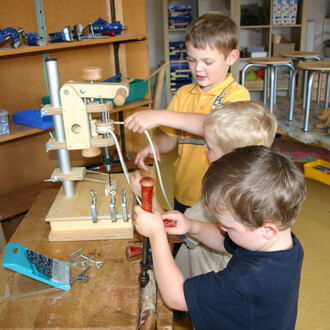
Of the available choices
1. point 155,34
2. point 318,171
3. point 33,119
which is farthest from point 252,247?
point 155,34

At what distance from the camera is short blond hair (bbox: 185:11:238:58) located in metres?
1.42

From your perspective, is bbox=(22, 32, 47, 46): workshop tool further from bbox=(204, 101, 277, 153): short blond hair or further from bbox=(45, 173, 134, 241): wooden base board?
bbox=(204, 101, 277, 153): short blond hair

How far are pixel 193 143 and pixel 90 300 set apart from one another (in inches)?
33.2

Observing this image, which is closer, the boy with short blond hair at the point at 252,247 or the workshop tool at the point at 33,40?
the boy with short blond hair at the point at 252,247

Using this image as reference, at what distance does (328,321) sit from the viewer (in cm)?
184

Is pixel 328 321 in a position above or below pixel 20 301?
below

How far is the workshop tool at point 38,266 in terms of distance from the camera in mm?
965

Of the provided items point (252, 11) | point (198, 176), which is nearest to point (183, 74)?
point (252, 11)

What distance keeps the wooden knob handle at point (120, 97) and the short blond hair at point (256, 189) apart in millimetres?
368

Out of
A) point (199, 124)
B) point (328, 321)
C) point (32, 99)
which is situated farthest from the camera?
point (32, 99)

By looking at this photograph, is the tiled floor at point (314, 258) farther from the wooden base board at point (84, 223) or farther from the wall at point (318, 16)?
the wall at point (318, 16)

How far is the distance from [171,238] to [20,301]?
524 millimetres

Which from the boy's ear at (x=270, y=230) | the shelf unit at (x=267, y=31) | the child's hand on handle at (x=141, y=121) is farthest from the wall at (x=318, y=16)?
the boy's ear at (x=270, y=230)

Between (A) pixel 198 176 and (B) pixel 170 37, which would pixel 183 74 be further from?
(A) pixel 198 176
